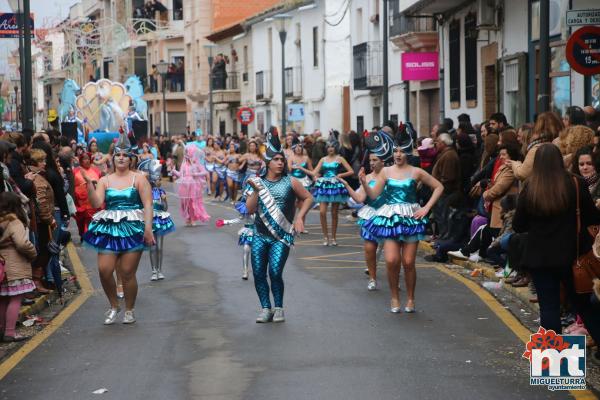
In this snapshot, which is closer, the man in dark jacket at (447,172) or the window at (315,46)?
the man in dark jacket at (447,172)

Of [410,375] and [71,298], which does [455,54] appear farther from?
[410,375]

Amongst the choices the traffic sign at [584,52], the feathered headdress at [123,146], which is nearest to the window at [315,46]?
the traffic sign at [584,52]

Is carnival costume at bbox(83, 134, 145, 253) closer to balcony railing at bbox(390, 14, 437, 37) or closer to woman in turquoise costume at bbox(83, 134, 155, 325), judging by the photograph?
woman in turquoise costume at bbox(83, 134, 155, 325)

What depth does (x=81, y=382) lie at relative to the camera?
352 inches

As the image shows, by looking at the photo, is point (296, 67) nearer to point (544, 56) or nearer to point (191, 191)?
point (191, 191)

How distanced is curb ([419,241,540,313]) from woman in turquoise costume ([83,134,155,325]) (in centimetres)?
400

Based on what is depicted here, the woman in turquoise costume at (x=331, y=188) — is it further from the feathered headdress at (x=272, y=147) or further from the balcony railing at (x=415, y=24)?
the balcony railing at (x=415, y=24)

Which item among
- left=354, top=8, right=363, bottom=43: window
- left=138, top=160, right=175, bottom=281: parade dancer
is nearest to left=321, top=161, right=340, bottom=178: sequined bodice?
left=138, top=160, right=175, bottom=281: parade dancer

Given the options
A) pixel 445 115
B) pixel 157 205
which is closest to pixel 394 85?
pixel 445 115

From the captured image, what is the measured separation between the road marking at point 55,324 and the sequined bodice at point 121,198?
50.9 inches

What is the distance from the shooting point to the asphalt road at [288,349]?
854 cm

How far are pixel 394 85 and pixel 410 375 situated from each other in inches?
1132

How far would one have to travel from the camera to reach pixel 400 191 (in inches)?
493

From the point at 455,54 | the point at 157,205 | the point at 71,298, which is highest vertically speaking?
the point at 455,54
